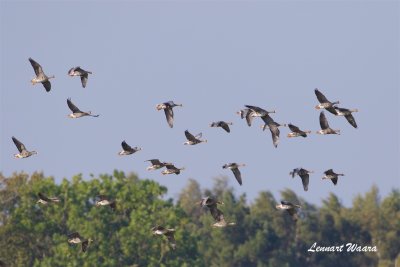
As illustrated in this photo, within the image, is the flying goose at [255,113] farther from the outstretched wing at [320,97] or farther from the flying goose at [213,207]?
the flying goose at [213,207]

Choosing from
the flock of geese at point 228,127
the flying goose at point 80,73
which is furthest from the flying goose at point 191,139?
the flying goose at point 80,73

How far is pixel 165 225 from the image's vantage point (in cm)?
10675

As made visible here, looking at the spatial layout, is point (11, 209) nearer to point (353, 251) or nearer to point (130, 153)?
point (353, 251)

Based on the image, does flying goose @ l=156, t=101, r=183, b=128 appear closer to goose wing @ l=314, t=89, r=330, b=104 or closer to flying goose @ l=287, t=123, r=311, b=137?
flying goose @ l=287, t=123, r=311, b=137

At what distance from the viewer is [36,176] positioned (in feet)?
405

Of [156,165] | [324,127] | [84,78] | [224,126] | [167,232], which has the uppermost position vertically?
[84,78]

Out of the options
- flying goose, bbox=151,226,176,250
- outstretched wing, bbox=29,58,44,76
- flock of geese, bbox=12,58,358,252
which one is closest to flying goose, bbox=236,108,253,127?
flock of geese, bbox=12,58,358,252

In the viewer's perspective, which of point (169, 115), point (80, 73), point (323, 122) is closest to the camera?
point (323, 122)

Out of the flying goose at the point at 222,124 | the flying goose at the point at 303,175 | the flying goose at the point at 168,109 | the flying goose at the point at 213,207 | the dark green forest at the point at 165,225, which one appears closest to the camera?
the flying goose at the point at 213,207

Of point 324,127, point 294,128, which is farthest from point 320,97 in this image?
point 294,128

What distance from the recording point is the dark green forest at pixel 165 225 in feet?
353

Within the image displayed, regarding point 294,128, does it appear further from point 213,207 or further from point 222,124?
point 213,207

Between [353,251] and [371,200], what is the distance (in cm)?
1077

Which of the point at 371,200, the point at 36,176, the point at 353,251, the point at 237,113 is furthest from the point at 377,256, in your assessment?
the point at 237,113
